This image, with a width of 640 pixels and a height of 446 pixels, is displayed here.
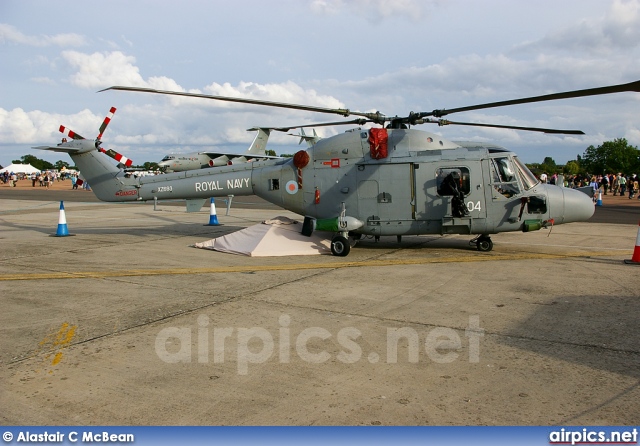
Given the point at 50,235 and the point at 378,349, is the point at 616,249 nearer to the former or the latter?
the point at 378,349

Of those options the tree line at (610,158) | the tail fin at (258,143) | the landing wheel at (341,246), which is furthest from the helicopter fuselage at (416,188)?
the tree line at (610,158)

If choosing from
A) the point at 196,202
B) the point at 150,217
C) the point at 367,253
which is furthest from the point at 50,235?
the point at 367,253

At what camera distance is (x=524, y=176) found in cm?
1140

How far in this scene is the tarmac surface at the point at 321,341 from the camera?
424 cm

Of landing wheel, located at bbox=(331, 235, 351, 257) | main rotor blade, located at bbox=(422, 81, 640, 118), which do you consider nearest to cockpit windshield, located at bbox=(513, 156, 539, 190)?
main rotor blade, located at bbox=(422, 81, 640, 118)

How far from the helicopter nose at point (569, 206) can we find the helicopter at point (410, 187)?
0.07ft

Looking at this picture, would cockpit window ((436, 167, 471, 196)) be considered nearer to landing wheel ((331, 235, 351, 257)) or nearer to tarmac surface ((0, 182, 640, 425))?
tarmac surface ((0, 182, 640, 425))

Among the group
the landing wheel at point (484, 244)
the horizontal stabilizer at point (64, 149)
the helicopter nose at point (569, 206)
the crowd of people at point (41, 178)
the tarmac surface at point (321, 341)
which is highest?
the crowd of people at point (41, 178)

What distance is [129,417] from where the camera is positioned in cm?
411

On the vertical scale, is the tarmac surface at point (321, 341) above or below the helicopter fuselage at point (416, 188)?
below

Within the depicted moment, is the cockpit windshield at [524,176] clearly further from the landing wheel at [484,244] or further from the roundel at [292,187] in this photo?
the roundel at [292,187]

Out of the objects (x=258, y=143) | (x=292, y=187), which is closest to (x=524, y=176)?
(x=292, y=187)

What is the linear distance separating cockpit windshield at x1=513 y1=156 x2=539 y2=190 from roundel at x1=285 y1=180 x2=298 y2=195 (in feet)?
15.8

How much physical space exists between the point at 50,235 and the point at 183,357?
39.1 ft
